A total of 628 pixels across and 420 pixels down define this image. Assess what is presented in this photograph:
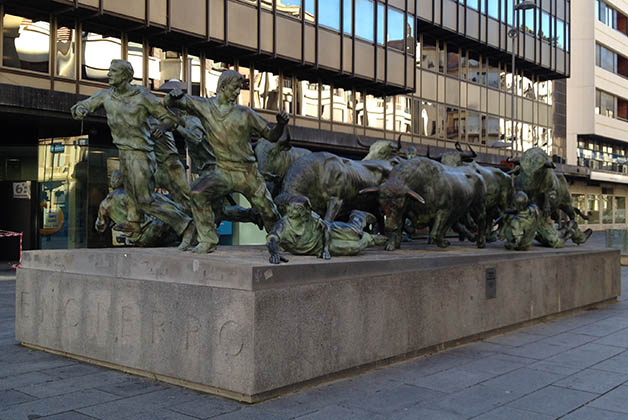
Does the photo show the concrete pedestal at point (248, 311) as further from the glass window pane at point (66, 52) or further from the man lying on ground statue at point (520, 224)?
the glass window pane at point (66, 52)

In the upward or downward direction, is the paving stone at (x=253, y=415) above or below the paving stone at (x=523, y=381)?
above

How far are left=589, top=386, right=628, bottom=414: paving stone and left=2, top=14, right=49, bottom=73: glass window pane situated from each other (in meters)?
17.2

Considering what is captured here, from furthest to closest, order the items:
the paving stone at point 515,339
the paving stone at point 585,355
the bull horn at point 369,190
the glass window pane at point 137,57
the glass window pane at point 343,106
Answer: the glass window pane at point 343,106, the glass window pane at point 137,57, the bull horn at point 369,190, the paving stone at point 515,339, the paving stone at point 585,355

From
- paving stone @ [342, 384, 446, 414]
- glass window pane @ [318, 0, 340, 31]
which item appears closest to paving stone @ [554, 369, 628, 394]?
paving stone @ [342, 384, 446, 414]

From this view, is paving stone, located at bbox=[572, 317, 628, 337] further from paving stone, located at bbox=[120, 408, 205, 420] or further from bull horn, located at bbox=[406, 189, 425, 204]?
paving stone, located at bbox=[120, 408, 205, 420]

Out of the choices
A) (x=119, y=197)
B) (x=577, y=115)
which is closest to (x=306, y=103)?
(x=119, y=197)

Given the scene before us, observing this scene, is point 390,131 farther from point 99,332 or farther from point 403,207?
point 99,332

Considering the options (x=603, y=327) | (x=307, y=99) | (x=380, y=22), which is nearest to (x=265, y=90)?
(x=307, y=99)

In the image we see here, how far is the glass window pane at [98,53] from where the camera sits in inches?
806

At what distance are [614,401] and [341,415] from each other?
8.20 ft

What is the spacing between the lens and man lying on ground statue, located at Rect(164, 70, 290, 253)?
7.56 m

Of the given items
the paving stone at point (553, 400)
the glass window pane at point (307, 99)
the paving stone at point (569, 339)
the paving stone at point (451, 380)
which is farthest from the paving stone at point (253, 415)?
the glass window pane at point (307, 99)

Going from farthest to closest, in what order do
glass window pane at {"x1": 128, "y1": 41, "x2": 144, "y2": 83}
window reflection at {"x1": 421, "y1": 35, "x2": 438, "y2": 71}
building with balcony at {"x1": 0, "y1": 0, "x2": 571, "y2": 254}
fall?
window reflection at {"x1": 421, "y1": 35, "x2": 438, "y2": 71}
glass window pane at {"x1": 128, "y1": 41, "x2": 144, "y2": 83}
building with balcony at {"x1": 0, "y1": 0, "x2": 571, "y2": 254}

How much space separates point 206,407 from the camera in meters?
5.94
